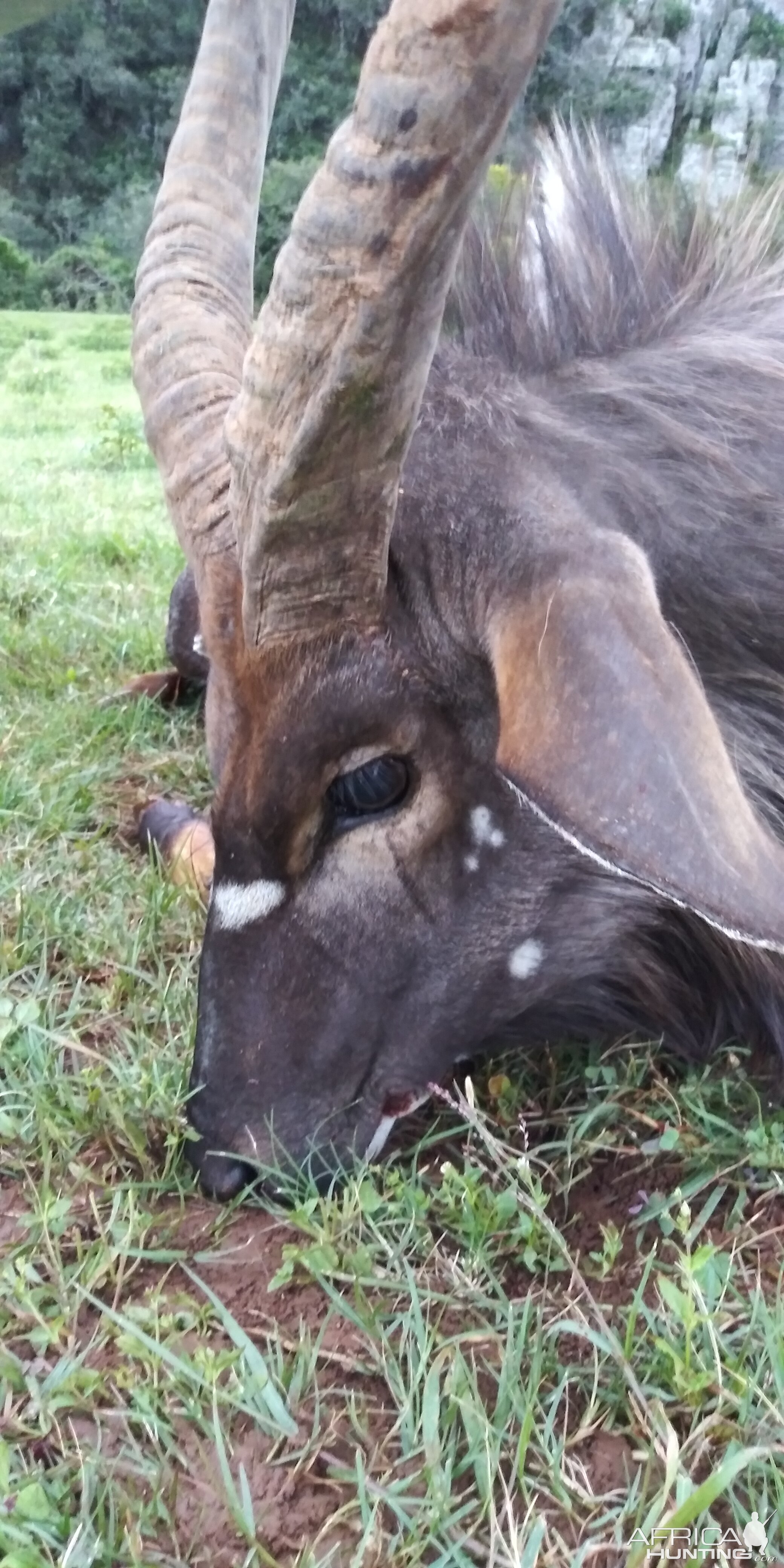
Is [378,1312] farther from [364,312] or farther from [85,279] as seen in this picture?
[85,279]

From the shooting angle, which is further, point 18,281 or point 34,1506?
point 18,281

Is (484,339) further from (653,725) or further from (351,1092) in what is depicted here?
(351,1092)

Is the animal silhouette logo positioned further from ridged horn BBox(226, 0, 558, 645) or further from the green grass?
ridged horn BBox(226, 0, 558, 645)

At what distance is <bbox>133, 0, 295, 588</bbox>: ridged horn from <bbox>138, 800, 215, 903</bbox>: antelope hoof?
100 cm

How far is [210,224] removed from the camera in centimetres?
324

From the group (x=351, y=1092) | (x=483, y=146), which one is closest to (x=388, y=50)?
(x=483, y=146)

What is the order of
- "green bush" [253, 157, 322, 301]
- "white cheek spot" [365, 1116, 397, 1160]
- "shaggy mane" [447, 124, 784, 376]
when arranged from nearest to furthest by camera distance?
"white cheek spot" [365, 1116, 397, 1160] < "shaggy mane" [447, 124, 784, 376] < "green bush" [253, 157, 322, 301]

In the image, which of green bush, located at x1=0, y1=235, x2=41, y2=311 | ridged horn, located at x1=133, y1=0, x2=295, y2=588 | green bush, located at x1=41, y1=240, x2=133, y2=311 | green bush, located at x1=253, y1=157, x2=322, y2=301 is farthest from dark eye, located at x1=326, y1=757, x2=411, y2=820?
green bush, located at x1=0, y1=235, x2=41, y2=311

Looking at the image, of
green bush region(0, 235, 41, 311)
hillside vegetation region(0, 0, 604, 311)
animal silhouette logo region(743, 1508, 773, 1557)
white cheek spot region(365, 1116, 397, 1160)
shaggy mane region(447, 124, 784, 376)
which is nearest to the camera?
animal silhouette logo region(743, 1508, 773, 1557)

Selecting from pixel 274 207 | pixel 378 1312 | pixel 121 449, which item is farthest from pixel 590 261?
pixel 121 449

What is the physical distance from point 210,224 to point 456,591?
1.54 metres

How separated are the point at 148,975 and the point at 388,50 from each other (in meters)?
2.11

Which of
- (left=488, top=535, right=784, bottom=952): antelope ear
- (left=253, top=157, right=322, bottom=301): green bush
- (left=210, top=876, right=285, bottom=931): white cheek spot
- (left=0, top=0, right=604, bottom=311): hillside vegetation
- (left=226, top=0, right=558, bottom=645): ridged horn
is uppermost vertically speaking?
(left=0, top=0, right=604, bottom=311): hillside vegetation

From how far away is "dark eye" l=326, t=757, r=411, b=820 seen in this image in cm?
240
